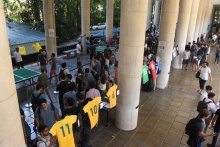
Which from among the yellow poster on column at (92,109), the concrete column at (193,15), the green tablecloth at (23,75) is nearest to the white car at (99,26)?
the concrete column at (193,15)

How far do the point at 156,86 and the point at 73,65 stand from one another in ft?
21.6

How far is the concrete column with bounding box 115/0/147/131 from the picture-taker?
5656 mm

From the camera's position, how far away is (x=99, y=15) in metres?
35.4

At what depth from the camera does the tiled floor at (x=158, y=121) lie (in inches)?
250

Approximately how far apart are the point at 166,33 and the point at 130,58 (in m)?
4.81

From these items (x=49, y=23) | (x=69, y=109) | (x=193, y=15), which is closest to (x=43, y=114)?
(x=69, y=109)

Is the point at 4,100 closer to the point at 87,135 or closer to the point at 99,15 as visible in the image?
the point at 87,135

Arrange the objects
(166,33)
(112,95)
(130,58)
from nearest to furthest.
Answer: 1. (130,58)
2. (112,95)
3. (166,33)

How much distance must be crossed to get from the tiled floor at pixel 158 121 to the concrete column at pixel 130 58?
1.57 feet

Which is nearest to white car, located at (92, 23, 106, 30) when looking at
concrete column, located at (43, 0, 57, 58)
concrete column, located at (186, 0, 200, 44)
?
concrete column, located at (43, 0, 57, 58)

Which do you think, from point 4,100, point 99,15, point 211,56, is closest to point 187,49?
point 211,56

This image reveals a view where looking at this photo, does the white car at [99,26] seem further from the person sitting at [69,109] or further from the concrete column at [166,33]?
the person sitting at [69,109]

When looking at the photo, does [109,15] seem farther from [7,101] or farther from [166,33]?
[7,101]

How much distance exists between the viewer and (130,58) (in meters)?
6.05
